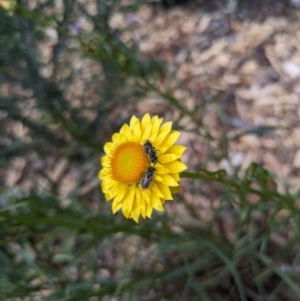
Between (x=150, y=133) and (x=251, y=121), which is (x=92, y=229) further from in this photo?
(x=251, y=121)

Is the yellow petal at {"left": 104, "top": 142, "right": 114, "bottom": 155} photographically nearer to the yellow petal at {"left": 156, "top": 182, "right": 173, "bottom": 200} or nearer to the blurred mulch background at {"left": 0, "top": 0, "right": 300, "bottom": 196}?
the yellow petal at {"left": 156, "top": 182, "right": 173, "bottom": 200}

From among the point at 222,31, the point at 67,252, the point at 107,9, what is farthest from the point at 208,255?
the point at 222,31

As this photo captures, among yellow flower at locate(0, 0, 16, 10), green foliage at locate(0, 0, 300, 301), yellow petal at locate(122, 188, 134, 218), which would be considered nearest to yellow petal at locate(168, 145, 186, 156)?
yellow petal at locate(122, 188, 134, 218)

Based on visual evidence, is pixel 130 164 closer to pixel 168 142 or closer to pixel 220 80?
pixel 168 142

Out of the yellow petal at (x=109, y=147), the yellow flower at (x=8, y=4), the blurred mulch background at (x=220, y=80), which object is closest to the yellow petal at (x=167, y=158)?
the yellow petal at (x=109, y=147)

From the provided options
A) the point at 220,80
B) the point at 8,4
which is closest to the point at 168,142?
the point at 8,4

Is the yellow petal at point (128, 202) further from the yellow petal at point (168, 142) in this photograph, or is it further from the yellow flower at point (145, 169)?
the yellow petal at point (168, 142)
